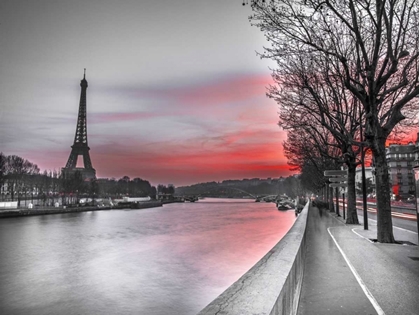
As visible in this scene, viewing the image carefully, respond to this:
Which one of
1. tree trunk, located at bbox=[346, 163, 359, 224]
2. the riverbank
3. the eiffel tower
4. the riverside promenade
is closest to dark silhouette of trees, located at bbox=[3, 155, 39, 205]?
the riverbank

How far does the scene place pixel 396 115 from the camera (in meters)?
10.5

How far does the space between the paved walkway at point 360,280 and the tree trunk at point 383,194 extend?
30.3 inches

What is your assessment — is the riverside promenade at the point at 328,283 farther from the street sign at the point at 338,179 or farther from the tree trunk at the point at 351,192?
the tree trunk at the point at 351,192

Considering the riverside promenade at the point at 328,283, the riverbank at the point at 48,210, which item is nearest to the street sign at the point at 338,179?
the riverside promenade at the point at 328,283

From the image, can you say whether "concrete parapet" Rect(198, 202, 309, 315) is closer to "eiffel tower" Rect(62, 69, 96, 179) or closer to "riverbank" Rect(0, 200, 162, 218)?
"riverbank" Rect(0, 200, 162, 218)

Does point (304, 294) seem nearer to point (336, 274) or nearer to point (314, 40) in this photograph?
point (336, 274)

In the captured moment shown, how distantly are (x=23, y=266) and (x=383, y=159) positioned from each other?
24568 millimetres

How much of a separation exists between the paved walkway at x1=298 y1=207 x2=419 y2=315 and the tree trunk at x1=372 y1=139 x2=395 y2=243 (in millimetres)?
771

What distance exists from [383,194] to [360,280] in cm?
585

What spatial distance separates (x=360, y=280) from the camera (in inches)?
257

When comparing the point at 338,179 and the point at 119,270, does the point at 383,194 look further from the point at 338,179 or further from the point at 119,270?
the point at 119,270

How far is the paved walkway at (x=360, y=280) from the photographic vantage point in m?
4.99

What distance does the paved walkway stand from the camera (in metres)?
4.99

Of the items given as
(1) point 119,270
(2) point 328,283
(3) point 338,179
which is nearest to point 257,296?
(2) point 328,283
